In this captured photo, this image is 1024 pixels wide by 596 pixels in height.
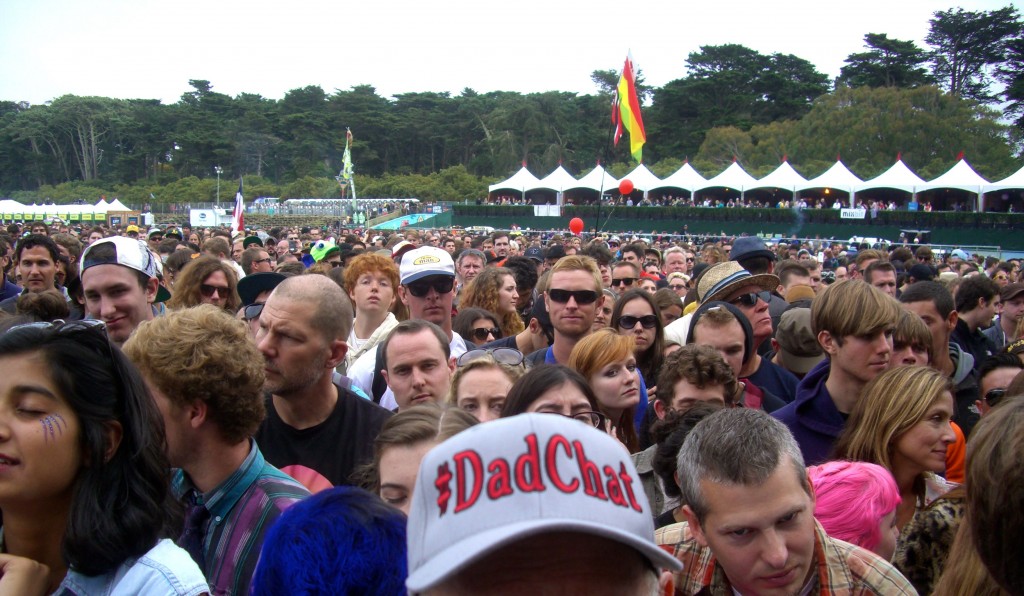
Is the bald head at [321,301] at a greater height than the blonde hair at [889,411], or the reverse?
the bald head at [321,301]

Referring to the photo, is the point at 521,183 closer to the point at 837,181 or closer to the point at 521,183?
the point at 521,183

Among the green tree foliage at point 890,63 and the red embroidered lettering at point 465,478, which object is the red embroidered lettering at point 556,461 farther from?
the green tree foliage at point 890,63

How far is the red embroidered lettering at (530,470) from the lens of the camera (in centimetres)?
113

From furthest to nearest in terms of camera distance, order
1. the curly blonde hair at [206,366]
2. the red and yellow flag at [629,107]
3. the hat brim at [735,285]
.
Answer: the red and yellow flag at [629,107]
the hat brim at [735,285]
the curly blonde hair at [206,366]

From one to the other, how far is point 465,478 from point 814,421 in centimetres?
301

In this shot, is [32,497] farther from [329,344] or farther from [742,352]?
[742,352]

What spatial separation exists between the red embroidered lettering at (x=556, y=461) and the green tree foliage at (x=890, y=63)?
86080 millimetres

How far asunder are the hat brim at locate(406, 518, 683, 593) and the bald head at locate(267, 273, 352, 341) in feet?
7.71

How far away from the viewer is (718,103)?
8250cm

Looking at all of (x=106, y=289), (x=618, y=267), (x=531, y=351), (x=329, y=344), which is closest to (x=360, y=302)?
(x=531, y=351)

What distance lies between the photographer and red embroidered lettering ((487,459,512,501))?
112cm

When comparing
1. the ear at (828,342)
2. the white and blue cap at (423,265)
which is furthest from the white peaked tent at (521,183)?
the ear at (828,342)

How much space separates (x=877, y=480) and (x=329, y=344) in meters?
2.11

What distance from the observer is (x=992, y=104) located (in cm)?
7788
